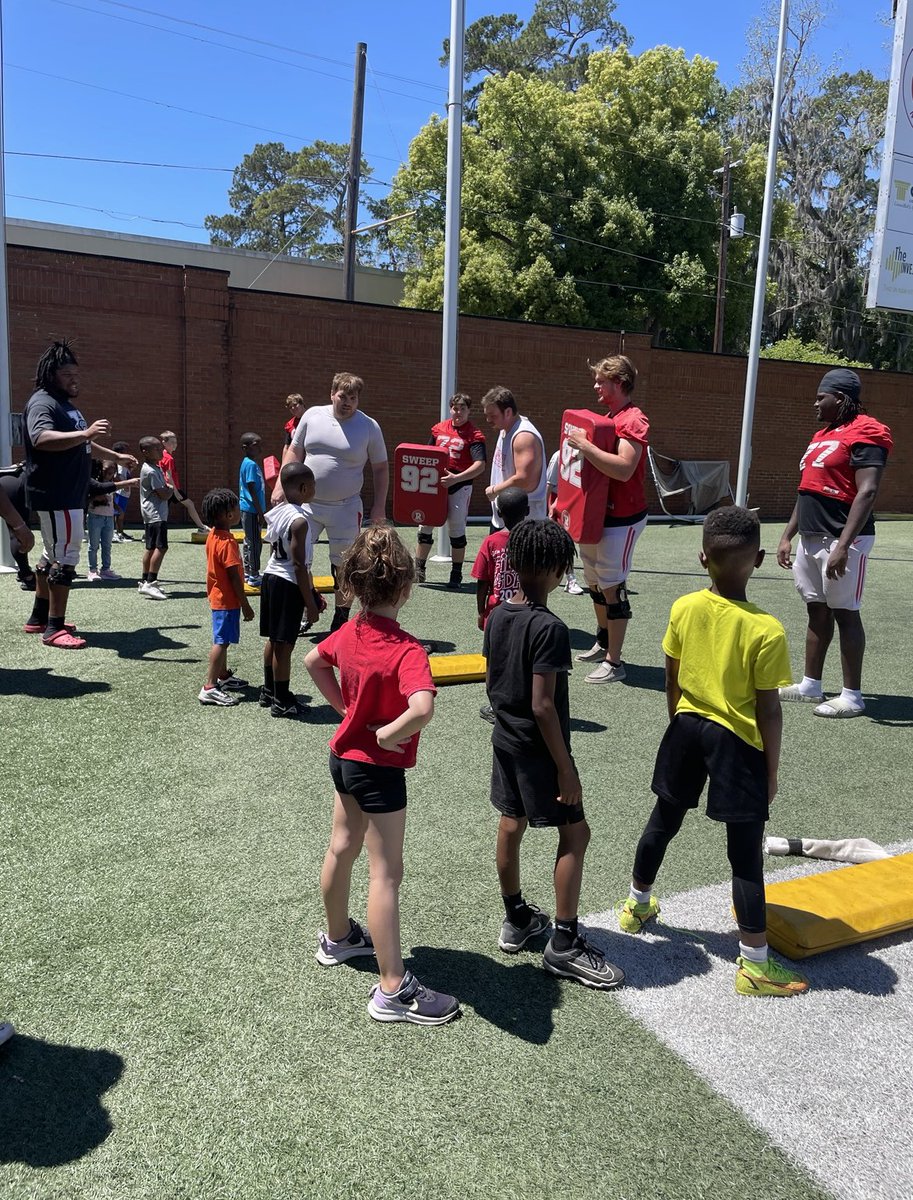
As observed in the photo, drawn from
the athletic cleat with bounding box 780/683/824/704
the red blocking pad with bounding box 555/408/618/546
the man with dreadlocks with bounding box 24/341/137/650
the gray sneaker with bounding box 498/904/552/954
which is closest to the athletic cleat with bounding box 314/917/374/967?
the gray sneaker with bounding box 498/904/552/954

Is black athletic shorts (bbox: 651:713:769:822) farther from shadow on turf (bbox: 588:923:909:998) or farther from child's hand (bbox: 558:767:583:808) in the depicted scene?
shadow on turf (bbox: 588:923:909:998)

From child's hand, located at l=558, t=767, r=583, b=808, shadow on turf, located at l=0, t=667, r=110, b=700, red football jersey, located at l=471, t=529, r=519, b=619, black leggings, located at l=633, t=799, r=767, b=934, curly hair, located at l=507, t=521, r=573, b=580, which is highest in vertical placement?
curly hair, located at l=507, t=521, r=573, b=580

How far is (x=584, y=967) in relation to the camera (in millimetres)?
3043

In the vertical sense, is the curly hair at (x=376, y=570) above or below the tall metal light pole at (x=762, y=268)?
below

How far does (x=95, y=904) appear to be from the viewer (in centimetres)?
346

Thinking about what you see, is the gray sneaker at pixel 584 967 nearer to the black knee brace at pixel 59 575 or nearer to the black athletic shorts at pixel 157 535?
the black knee brace at pixel 59 575

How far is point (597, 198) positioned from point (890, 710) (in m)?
26.9

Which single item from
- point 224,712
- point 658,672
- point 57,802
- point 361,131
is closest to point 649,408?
point 361,131

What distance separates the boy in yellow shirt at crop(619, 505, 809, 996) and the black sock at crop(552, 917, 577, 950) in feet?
1.69

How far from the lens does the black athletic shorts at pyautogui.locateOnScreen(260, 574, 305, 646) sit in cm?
568

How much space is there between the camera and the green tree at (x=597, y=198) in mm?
29469

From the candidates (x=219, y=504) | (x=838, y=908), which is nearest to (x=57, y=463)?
(x=219, y=504)

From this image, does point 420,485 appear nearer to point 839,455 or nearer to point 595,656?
point 595,656

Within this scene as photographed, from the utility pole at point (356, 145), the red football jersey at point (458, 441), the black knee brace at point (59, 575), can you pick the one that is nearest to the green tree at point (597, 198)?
the utility pole at point (356, 145)
